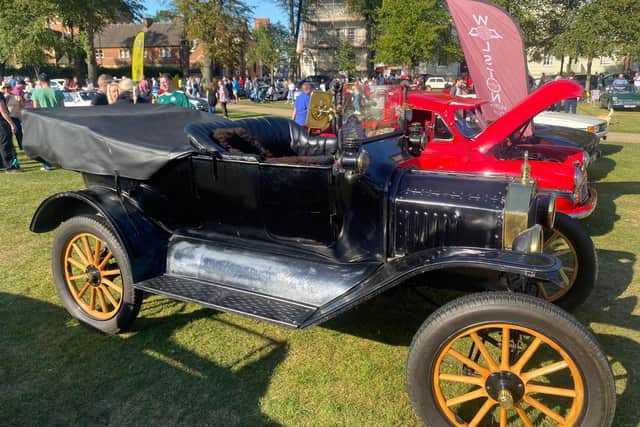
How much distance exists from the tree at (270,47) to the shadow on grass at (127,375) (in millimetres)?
36651

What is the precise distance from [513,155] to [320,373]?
13.0 ft

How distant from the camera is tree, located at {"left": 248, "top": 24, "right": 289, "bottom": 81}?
129ft

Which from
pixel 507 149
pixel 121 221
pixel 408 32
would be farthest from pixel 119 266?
pixel 408 32

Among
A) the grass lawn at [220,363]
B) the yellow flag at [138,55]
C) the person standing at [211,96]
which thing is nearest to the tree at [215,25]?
the person standing at [211,96]

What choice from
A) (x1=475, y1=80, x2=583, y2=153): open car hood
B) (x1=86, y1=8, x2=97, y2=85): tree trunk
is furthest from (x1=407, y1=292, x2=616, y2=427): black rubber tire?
(x1=86, y1=8, x2=97, y2=85): tree trunk

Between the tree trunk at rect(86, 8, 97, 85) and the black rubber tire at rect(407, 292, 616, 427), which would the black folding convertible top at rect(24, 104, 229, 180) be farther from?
the tree trunk at rect(86, 8, 97, 85)

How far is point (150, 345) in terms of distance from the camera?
122 inches

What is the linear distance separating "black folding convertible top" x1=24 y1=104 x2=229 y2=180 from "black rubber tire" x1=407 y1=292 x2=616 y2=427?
1878 mm

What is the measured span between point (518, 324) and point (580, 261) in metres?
1.62

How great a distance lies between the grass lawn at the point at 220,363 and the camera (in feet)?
8.15

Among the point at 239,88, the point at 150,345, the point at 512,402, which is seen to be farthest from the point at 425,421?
the point at 239,88

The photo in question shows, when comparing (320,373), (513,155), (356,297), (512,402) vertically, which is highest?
(513,155)

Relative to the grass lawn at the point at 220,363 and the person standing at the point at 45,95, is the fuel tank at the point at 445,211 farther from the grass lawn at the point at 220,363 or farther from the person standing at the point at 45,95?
the person standing at the point at 45,95

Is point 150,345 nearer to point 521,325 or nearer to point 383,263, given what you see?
point 383,263
